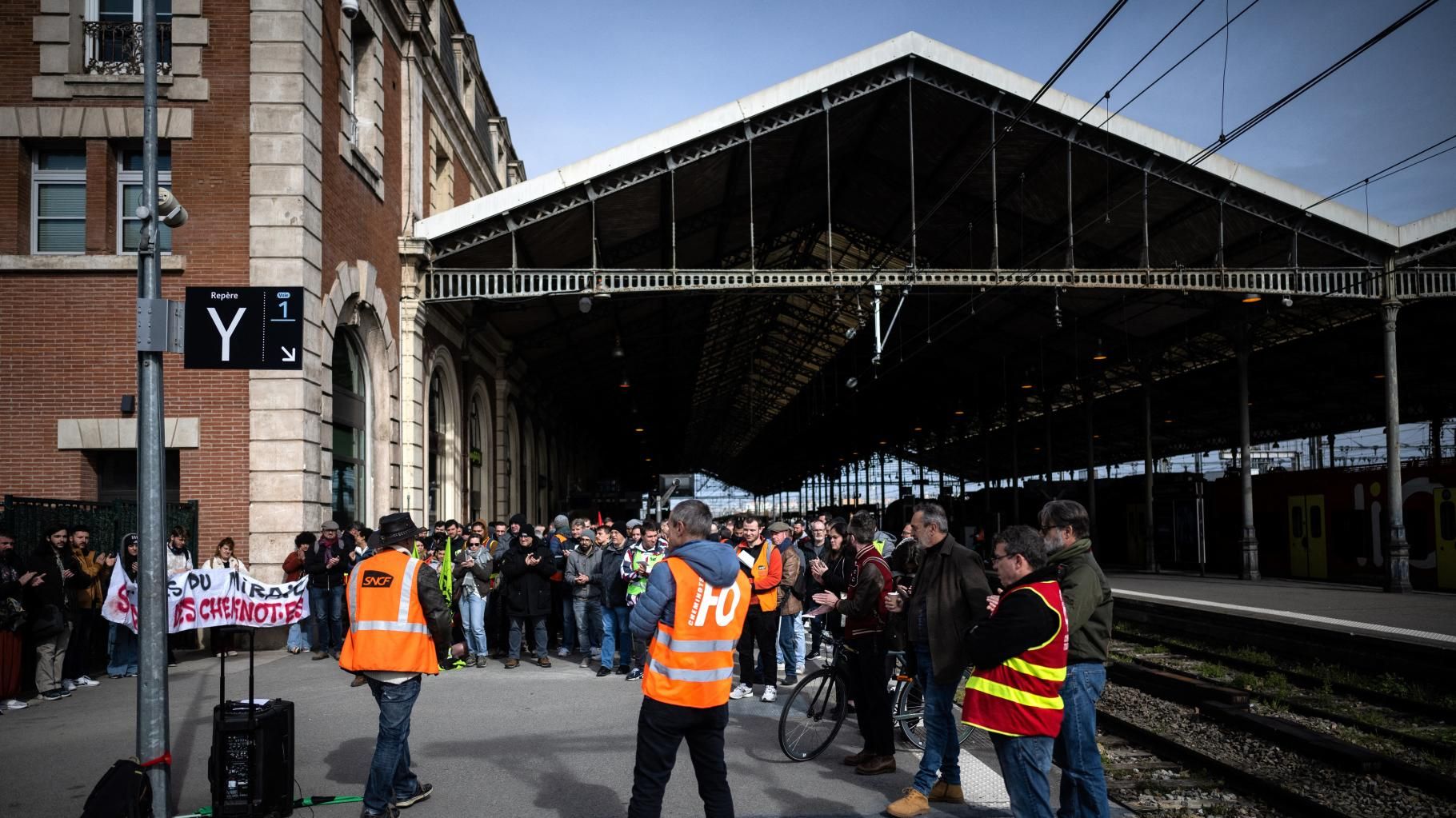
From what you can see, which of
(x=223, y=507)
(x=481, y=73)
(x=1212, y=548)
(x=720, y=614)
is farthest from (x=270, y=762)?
(x=1212, y=548)

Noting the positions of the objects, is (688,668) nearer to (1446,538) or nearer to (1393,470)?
(1393,470)

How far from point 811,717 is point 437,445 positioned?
17036mm

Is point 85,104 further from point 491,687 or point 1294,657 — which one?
point 1294,657

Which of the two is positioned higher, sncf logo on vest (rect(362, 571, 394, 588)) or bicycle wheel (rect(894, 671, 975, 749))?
sncf logo on vest (rect(362, 571, 394, 588))

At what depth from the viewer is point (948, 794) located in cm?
681

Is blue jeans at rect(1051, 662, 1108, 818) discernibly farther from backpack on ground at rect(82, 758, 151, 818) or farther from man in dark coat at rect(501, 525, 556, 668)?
man in dark coat at rect(501, 525, 556, 668)

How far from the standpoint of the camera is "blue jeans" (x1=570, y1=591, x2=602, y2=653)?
1417cm

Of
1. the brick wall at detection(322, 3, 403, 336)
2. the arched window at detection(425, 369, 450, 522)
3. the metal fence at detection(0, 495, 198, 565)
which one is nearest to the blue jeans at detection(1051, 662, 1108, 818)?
the metal fence at detection(0, 495, 198, 565)

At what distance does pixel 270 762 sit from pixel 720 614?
331 centimetres

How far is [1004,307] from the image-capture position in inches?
1176

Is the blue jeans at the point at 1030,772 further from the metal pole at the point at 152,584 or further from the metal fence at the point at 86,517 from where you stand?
the metal fence at the point at 86,517

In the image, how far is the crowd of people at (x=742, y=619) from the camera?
200 inches

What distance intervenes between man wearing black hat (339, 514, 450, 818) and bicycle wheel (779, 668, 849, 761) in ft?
9.40

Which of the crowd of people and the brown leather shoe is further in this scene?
the brown leather shoe
